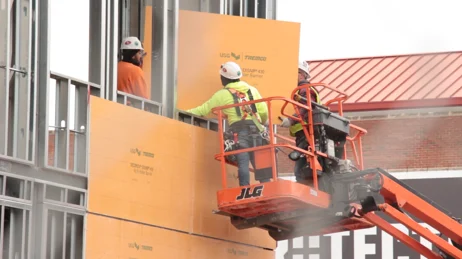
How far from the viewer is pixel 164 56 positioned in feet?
57.8

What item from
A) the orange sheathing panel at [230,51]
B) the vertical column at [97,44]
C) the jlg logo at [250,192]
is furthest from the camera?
the orange sheathing panel at [230,51]

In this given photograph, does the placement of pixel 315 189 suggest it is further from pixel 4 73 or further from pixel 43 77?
pixel 4 73

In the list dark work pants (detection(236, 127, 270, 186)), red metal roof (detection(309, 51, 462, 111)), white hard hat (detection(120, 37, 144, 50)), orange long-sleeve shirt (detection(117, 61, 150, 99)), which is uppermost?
A: red metal roof (detection(309, 51, 462, 111))

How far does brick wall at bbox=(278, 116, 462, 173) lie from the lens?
37.6m

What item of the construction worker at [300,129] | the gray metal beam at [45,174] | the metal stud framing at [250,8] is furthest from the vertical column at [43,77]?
the metal stud framing at [250,8]

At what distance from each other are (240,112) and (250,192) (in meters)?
1.20

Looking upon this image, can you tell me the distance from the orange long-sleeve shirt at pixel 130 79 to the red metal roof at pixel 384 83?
61.6 ft

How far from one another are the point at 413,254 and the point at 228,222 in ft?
60.4

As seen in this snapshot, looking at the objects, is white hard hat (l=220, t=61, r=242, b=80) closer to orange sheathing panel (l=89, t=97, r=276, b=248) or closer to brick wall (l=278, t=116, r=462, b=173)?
orange sheathing panel (l=89, t=97, r=276, b=248)

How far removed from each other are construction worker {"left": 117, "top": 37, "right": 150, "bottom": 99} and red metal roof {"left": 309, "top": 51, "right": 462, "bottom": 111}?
18732mm

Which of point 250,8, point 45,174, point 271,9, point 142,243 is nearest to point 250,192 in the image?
point 142,243

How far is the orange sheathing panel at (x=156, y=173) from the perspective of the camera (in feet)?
51.2

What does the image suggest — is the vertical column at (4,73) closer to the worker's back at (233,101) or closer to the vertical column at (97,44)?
the vertical column at (97,44)

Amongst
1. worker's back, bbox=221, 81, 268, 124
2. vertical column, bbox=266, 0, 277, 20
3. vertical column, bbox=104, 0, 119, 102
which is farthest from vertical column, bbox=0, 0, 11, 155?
vertical column, bbox=266, 0, 277, 20
